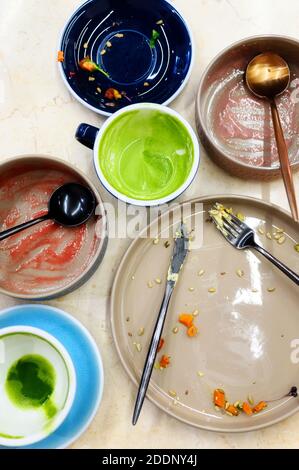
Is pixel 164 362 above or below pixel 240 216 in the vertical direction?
below

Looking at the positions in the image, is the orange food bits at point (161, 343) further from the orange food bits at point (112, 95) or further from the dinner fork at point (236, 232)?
the orange food bits at point (112, 95)

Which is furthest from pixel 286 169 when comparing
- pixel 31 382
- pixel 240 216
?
pixel 31 382

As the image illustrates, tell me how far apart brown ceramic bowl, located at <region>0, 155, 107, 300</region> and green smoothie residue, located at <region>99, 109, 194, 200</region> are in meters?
0.07

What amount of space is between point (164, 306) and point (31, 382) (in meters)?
0.26

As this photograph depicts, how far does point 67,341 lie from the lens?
953 millimetres

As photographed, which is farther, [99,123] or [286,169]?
[99,123]

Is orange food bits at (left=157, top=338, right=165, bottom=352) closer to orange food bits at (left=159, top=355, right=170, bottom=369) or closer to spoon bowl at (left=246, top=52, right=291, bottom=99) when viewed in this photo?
orange food bits at (left=159, top=355, right=170, bottom=369)

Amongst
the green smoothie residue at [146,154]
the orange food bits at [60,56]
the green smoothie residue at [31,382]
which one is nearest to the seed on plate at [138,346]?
the green smoothie residue at [31,382]

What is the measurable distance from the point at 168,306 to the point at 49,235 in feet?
0.80

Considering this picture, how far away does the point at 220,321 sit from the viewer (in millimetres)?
998

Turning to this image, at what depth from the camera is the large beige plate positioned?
991mm

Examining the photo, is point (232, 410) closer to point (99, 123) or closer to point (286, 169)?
point (286, 169)
